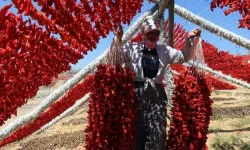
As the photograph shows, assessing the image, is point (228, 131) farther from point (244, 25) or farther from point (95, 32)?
point (95, 32)

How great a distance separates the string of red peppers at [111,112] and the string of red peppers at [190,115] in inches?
21.7

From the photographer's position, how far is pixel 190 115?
14.0ft

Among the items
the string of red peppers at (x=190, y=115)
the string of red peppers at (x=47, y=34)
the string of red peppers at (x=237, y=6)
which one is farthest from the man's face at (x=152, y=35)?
the string of red peppers at (x=237, y=6)

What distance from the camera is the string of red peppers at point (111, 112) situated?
394 cm

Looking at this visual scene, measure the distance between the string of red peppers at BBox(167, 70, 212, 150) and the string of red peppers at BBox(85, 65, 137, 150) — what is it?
0.55 meters

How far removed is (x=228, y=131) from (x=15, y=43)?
9973mm

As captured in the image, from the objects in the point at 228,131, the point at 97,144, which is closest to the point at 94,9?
the point at 97,144

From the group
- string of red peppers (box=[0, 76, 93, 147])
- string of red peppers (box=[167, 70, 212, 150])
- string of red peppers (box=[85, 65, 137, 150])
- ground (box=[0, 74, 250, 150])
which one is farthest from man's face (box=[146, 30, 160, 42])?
string of red peppers (box=[0, 76, 93, 147])

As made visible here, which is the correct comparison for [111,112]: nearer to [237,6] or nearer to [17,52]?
[17,52]

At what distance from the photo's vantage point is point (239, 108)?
16750 mm

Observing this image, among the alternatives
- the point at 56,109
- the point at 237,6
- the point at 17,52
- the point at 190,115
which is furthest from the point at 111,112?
the point at 56,109

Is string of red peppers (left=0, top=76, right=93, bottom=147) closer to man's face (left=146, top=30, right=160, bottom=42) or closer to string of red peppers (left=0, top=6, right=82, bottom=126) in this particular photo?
string of red peppers (left=0, top=6, right=82, bottom=126)

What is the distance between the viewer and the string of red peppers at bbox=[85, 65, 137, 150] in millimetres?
3938

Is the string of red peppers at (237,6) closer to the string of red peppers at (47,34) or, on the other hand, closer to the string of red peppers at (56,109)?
the string of red peppers at (47,34)
